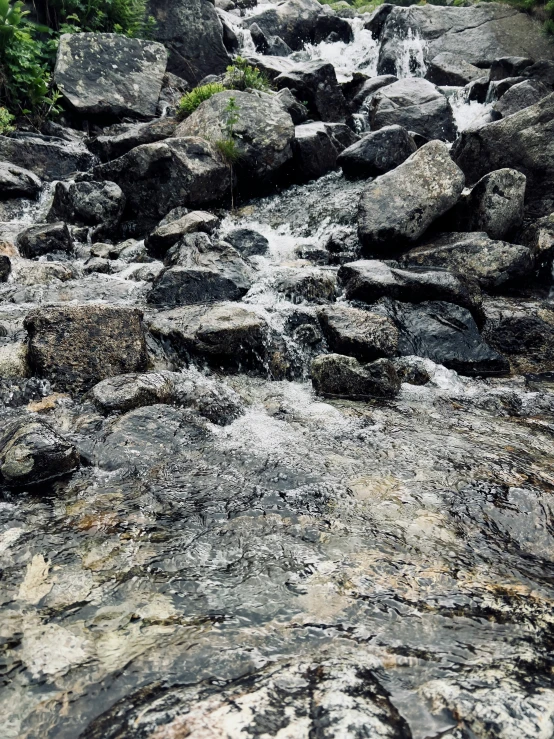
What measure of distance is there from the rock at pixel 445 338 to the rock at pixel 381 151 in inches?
223

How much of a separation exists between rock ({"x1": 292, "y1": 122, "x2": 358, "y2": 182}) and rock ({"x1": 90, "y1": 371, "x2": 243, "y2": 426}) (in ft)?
28.8

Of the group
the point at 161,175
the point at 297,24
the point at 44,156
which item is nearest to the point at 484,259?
the point at 161,175

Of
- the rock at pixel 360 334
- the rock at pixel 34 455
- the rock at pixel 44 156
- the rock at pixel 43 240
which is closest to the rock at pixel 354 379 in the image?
the rock at pixel 360 334

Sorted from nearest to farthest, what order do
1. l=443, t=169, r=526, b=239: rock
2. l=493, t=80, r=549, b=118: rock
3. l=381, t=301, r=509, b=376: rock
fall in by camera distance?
l=381, t=301, r=509, b=376: rock, l=443, t=169, r=526, b=239: rock, l=493, t=80, r=549, b=118: rock

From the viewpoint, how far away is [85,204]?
9.97m

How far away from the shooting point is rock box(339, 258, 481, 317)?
6.79 metres

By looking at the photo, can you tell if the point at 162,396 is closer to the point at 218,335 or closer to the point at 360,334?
the point at 218,335

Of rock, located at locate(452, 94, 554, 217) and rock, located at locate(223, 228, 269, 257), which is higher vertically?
rock, located at locate(452, 94, 554, 217)

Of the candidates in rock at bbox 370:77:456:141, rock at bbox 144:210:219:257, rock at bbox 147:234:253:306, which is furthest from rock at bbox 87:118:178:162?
rock at bbox 370:77:456:141

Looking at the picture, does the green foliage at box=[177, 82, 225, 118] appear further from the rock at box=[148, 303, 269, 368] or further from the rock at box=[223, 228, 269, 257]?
the rock at box=[148, 303, 269, 368]

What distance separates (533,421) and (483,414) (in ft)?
1.50

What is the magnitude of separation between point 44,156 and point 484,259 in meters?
10.2

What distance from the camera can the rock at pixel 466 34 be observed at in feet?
67.5

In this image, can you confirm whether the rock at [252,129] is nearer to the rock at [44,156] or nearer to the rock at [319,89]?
the rock at [44,156]
